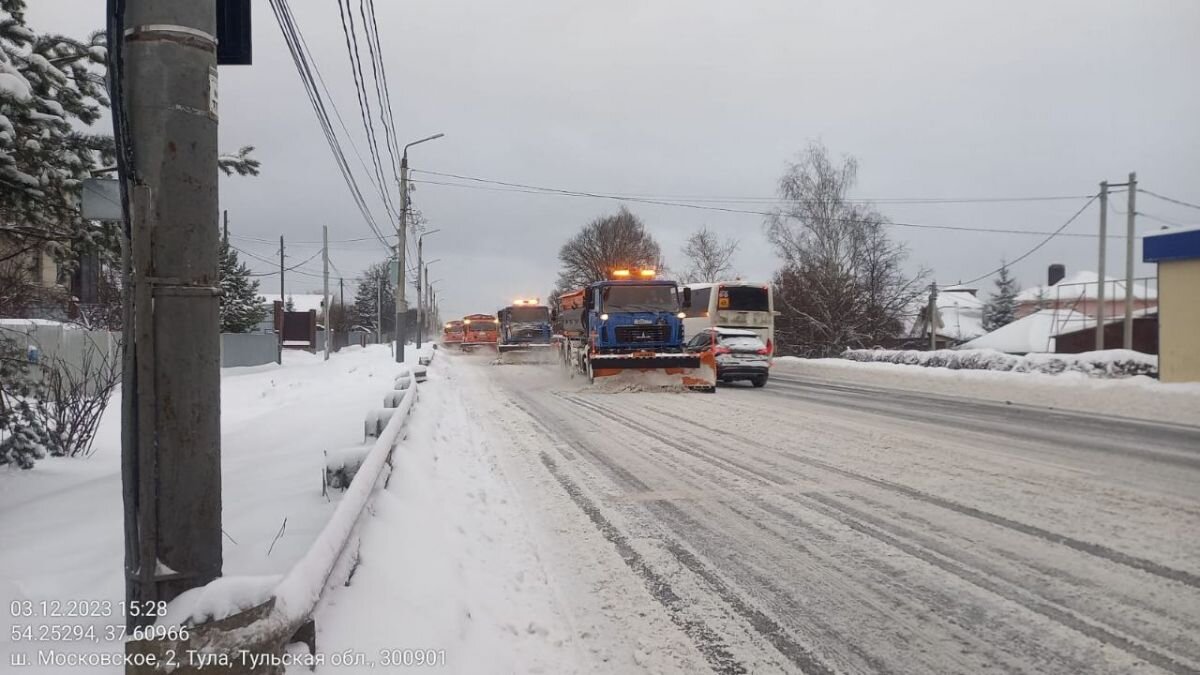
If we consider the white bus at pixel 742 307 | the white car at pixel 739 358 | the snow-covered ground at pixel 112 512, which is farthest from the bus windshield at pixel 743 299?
the snow-covered ground at pixel 112 512

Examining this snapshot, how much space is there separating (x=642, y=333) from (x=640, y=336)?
0.10 metres

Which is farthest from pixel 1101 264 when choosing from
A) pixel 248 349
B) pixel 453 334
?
pixel 453 334

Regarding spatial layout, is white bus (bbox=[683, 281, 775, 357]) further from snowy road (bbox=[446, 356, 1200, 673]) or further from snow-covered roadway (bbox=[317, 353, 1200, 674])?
snow-covered roadway (bbox=[317, 353, 1200, 674])

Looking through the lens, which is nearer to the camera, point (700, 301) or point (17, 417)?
point (17, 417)

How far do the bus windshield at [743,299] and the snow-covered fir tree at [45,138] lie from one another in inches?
982

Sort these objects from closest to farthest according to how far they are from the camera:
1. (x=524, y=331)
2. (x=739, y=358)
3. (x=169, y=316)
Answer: (x=169, y=316), (x=739, y=358), (x=524, y=331)

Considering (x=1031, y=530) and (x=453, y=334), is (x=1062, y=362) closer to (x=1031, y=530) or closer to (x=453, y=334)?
(x=1031, y=530)

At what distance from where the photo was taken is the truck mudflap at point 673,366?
19375mm

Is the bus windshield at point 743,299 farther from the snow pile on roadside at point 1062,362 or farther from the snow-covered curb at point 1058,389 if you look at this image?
the snow pile on roadside at point 1062,362

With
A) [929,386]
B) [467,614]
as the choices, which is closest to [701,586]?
[467,614]

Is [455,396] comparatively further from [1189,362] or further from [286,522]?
[1189,362]

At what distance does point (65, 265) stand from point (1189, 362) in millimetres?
24390

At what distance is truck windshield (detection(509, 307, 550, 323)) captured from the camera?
38688 mm

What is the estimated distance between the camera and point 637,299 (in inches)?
829
